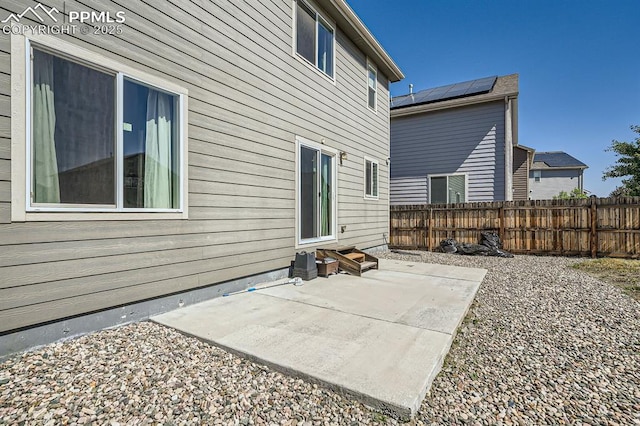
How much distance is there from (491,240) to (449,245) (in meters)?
1.11

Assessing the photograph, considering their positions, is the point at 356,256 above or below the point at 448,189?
below

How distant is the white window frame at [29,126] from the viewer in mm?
2354

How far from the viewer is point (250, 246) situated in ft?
14.6

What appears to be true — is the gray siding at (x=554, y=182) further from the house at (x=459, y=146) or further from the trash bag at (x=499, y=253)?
the trash bag at (x=499, y=253)

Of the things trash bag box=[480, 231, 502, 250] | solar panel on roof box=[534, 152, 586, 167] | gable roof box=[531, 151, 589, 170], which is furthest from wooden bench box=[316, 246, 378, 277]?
solar panel on roof box=[534, 152, 586, 167]

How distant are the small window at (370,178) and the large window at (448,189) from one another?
4255 mm

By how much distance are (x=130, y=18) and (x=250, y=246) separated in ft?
9.57

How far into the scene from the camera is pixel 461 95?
11.5m

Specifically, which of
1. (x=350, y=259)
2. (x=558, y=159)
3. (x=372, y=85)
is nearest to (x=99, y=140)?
(x=350, y=259)

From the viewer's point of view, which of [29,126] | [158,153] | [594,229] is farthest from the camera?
[594,229]

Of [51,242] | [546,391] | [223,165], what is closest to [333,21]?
[223,165]

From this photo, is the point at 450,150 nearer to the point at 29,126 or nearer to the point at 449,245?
the point at 449,245

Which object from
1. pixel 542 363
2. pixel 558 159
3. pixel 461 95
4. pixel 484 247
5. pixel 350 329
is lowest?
pixel 542 363

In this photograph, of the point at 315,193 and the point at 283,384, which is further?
the point at 315,193
